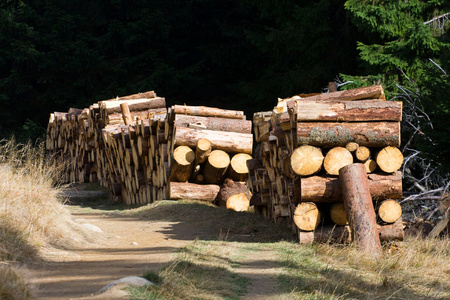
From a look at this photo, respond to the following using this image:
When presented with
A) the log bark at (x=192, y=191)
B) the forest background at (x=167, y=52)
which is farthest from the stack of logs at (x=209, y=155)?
the forest background at (x=167, y=52)

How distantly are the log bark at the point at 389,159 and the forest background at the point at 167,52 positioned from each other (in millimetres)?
11583

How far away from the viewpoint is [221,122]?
11.1m

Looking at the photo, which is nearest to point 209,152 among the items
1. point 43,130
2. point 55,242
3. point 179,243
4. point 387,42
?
point 179,243

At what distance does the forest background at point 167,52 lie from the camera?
19250 mm

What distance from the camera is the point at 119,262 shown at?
18.9 ft

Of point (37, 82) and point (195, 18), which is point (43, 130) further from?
point (195, 18)

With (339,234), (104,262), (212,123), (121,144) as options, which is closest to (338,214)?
(339,234)

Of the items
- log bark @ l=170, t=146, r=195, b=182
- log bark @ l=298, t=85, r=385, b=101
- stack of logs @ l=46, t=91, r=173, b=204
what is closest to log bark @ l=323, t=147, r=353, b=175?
log bark @ l=298, t=85, r=385, b=101

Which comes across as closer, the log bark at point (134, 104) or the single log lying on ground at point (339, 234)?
the single log lying on ground at point (339, 234)

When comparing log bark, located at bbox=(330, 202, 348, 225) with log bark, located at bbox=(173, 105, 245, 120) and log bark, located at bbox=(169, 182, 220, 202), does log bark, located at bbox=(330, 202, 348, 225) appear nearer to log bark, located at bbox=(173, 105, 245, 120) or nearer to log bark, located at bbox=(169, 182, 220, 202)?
→ log bark, located at bbox=(169, 182, 220, 202)

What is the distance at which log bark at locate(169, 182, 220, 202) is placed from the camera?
432 inches

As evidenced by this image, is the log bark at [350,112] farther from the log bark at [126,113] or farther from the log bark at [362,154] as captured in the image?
the log bark at [126,113]

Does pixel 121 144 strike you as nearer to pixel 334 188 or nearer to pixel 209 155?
pixel 209 155

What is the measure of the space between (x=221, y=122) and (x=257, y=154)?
1236 millimetres
